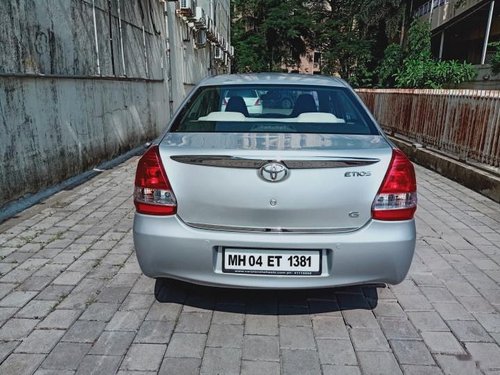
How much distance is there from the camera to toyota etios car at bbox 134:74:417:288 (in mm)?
2375

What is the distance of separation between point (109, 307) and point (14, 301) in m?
0.71

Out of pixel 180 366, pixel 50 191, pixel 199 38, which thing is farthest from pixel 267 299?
pixel 199 38

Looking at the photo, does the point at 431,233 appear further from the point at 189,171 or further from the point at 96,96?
the point at 96,96

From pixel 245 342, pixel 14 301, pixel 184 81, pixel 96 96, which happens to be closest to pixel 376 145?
pixel 245 342

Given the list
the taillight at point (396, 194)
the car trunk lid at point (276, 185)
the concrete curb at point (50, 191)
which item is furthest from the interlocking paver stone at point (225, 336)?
the concrete curb at point (50, 191)

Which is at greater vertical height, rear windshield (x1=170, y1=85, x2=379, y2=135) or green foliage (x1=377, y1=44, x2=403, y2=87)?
green foliage (x1=377, y1=44, x2=403, y2=87)

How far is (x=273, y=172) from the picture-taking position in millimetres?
2346

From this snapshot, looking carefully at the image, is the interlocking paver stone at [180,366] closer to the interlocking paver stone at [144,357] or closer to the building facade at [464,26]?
the interlocking paver stone at [144,357]

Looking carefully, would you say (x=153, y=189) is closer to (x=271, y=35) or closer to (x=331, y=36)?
(x=331, y=36)

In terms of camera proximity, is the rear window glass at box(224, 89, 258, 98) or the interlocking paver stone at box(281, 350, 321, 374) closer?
the interlocking paver stone at box(281, 350, 321, 374)

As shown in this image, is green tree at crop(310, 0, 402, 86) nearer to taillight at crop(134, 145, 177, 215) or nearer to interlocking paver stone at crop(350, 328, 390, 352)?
interlocking paver stone at crop(350, 328, 390, 352)

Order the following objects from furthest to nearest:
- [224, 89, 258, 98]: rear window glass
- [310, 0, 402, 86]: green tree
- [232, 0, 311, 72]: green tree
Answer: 1. [232, 0, 311, 72]: green tree
2. [310, 0, 402, 86]: green tree
3. [224, 89, 258, 98]: rear window glass

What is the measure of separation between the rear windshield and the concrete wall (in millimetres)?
2749

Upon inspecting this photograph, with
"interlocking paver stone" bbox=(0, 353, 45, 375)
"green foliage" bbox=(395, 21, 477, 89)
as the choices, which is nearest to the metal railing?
"interlocking paver stone" bbox=(0, 353, 45, 375)
